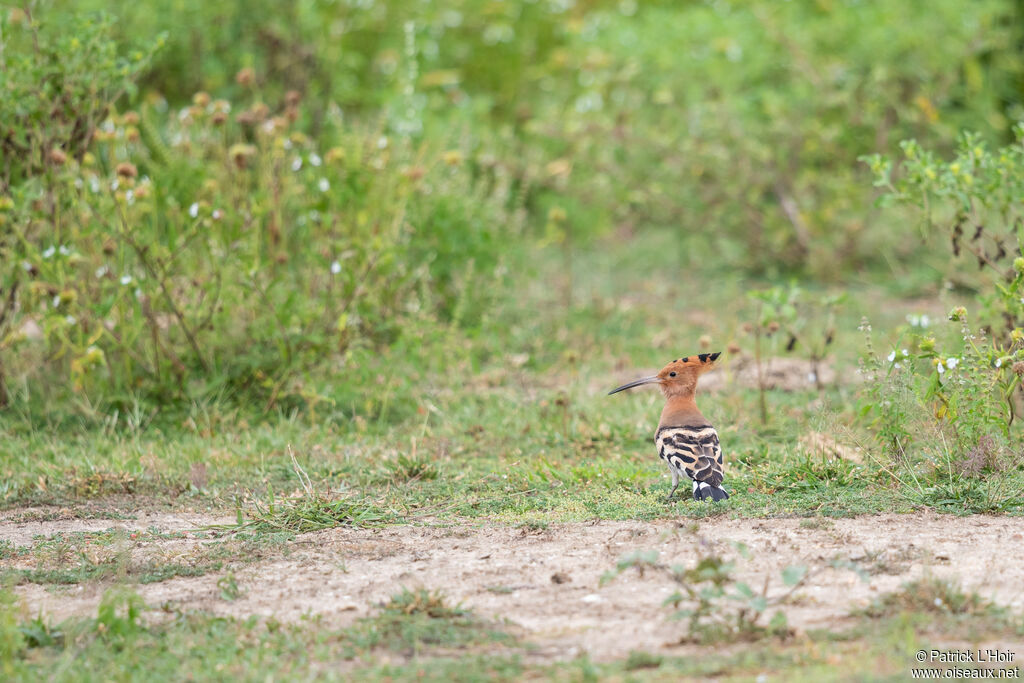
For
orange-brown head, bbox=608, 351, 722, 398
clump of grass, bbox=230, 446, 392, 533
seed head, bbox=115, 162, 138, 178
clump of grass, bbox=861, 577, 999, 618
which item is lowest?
→ clump of grass, bbox=230, 446, 392, 533

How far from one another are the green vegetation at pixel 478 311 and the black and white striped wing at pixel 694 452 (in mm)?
149

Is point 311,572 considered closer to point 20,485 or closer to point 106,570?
point 106,570

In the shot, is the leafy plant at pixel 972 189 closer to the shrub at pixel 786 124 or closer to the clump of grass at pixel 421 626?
the clump of grass at pixel 421 626

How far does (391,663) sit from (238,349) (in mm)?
3377

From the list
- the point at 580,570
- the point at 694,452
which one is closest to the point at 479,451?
the point at 694,452

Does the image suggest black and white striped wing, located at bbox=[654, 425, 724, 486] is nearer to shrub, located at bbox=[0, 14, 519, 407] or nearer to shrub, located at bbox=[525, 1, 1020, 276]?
shrub, located at bbox=[0, 14, 519, 407]

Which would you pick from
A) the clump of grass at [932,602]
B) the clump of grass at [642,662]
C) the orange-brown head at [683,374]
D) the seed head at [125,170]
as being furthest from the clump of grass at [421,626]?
the seed head at [125,170]

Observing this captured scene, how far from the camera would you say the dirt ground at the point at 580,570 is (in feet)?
10.8

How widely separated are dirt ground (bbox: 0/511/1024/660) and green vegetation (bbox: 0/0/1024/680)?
0.08 meters

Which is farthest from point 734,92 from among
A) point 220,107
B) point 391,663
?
point 391,663

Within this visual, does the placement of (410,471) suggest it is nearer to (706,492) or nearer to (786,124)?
(706,492)

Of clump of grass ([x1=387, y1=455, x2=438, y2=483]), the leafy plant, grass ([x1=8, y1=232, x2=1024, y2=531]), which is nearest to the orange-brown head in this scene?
grass ([x1=8, y1=232, x2=1024, y2=531])

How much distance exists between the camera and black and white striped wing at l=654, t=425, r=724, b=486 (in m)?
4.25

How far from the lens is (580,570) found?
366 centimetres
